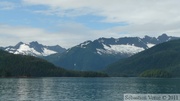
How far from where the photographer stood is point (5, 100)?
10706 cm

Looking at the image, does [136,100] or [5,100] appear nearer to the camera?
[136,100]

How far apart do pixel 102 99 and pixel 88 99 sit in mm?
4372

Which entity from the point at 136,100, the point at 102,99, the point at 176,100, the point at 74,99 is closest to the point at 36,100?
the point at 74,99

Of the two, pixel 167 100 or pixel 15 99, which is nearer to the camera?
pixel 167 100

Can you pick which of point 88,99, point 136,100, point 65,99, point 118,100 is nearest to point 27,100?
point 65,99

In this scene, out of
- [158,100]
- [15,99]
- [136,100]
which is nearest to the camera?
[136,100]

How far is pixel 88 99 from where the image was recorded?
373 feet

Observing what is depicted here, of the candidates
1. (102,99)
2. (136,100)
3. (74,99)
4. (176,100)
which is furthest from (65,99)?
(176,100)

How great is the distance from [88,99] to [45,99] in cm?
1333

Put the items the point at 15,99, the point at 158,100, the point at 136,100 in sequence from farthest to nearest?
1. the point at 15,99
2. the point at 158,100
3. the point at 136,100

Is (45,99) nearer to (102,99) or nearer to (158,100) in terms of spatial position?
(102,99)

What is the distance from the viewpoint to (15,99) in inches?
4412

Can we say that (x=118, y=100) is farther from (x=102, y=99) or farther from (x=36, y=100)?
(x=36, y=100)

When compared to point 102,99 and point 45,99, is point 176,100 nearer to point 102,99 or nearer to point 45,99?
point 102,99
